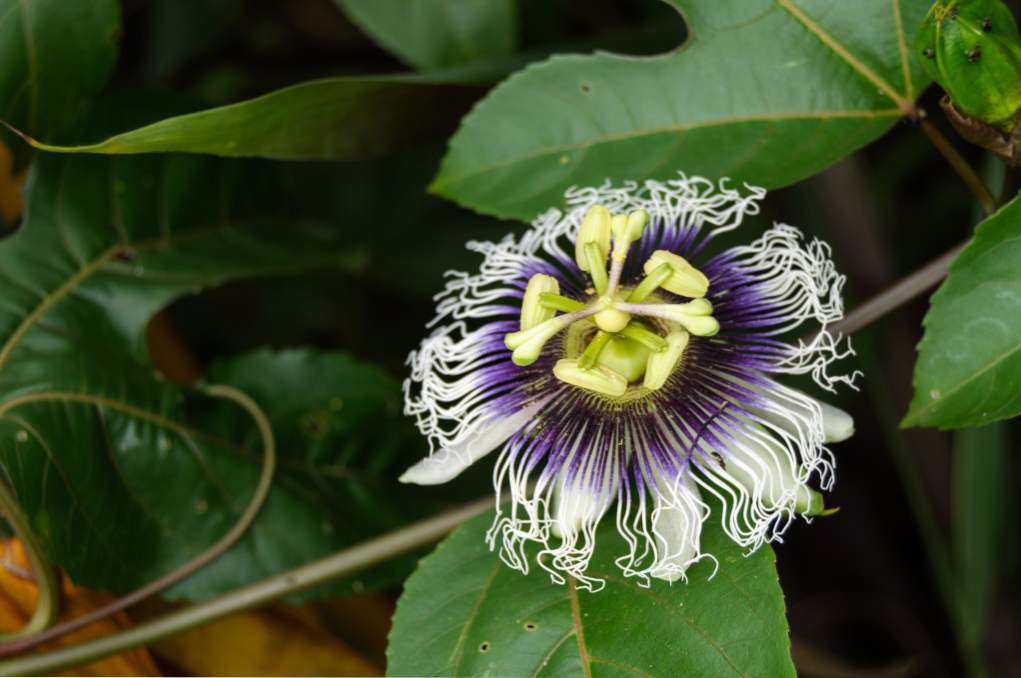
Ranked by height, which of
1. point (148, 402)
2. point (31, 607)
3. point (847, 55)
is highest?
point (847, 55)

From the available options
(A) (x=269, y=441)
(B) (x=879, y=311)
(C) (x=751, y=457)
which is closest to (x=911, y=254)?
(B) (x=879, y=311)

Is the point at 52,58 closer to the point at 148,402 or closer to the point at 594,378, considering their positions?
the point at 148,402

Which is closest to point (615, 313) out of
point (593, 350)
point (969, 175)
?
point (593, 350)

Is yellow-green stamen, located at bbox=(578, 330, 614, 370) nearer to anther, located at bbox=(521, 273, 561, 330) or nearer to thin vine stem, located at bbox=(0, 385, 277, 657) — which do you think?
anther, located at bbox=(521, 273, 561, 330)

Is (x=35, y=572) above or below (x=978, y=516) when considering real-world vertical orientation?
above

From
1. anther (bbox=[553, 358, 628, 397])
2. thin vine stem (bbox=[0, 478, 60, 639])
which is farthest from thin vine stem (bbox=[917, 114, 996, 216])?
thin vine stem (bbox=[0, 478, 60, 639])

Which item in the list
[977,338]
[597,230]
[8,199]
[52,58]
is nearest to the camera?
[977,338]

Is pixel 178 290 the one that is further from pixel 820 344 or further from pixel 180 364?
pixel 820 344
